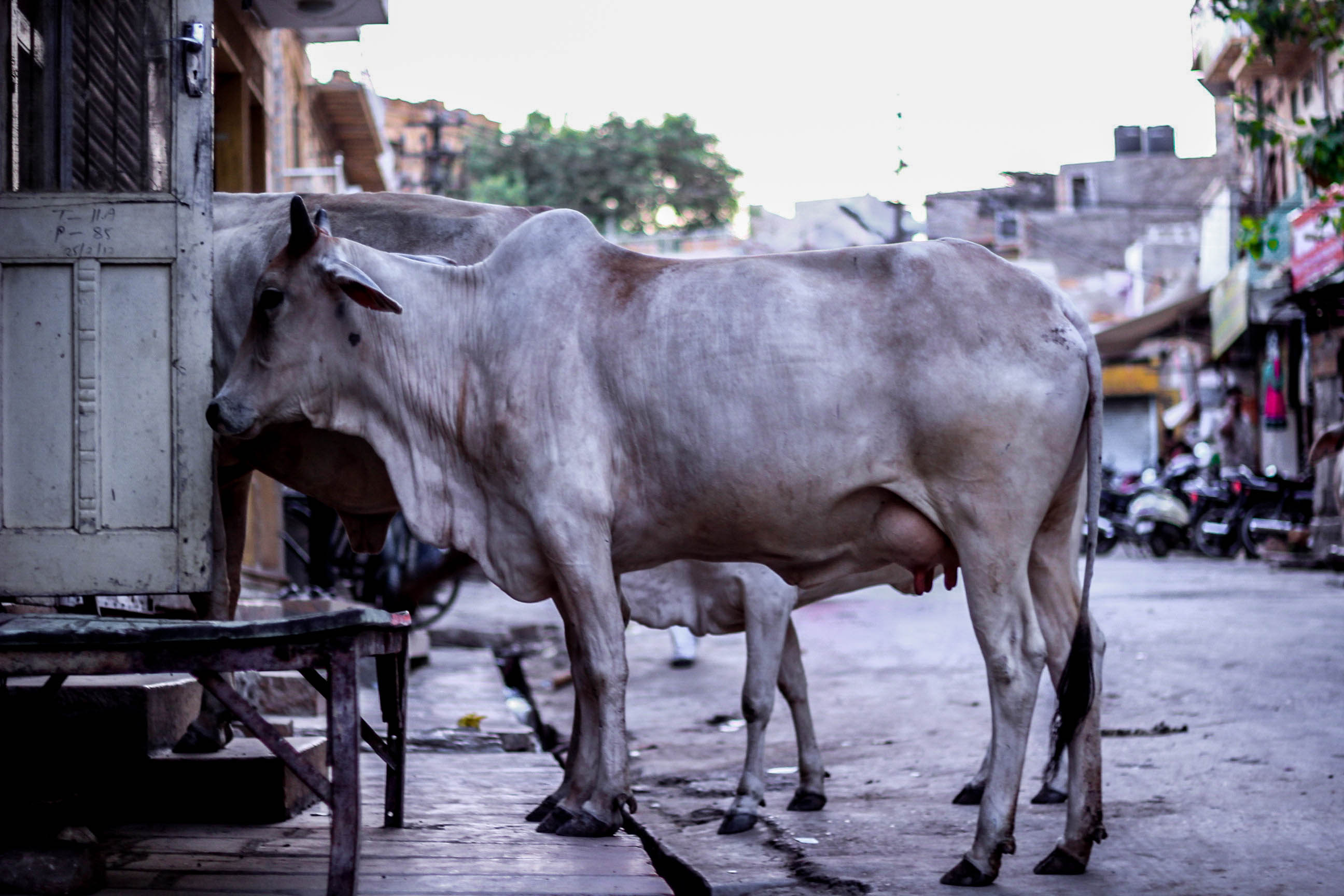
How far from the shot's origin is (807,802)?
17.5 feet

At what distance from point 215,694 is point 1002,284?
94.5 inches

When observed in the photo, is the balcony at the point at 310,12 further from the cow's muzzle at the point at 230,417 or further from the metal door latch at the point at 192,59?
the cow's muzzle at the point at 230,417

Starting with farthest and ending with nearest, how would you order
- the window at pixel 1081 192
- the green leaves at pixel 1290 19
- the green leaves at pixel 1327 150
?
the window at pixel 1081 192, the green leaves at pixel 1290 19, the green leaves at pixel 1327 150

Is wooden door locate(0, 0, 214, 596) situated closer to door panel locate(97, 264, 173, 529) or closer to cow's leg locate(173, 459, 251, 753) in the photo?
door panel locate(97, 264, 173, 529)

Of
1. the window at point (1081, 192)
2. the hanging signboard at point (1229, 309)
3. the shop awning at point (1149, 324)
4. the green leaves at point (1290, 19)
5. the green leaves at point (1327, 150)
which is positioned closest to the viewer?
the green leaves at point (1327, 150)

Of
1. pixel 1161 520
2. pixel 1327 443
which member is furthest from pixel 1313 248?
pixel 1327 443

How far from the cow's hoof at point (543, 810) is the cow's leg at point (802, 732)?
1.02 metres

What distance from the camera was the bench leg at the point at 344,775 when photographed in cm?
314

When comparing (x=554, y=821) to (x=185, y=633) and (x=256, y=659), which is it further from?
(x=185, y=633)

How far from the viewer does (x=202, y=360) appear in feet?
13.7

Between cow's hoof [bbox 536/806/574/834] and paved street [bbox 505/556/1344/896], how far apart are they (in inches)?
15.7

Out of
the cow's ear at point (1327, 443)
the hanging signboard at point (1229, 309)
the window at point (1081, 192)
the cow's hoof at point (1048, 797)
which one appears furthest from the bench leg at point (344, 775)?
the window at point (1081, 192)

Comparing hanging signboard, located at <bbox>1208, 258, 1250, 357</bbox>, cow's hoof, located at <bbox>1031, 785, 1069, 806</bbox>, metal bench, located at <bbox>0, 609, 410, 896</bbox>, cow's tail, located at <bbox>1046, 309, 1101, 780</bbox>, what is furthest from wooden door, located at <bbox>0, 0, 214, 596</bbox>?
hanging signboard, located at <bbox>1208, 258, 1250, 357</bbox>

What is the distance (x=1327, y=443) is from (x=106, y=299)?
24.5ft
